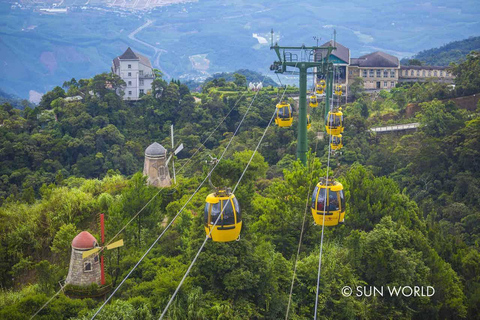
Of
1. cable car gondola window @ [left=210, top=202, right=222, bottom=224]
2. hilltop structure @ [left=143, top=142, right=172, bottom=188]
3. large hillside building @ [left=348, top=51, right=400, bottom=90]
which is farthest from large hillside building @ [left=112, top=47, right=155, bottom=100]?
cable car gondola window @ [left=210, top=202, right=222, bottom=224]

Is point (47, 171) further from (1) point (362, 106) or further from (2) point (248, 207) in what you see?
(2) point (248, 207)

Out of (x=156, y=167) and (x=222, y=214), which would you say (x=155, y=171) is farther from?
(x=222, y=214)

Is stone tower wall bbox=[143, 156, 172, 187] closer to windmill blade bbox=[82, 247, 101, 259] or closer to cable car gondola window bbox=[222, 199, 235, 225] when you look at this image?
windmill blade bbox=[82, 247, 101, 259]

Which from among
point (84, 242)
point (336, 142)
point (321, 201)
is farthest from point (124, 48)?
point (321, 201)

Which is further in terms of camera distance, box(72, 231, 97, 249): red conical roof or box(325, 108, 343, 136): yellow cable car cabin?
box(325, 108, 343, 136): yellow cable car cabin

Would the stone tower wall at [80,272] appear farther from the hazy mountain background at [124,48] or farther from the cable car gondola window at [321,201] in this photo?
the hazy mountain background at [124,48]

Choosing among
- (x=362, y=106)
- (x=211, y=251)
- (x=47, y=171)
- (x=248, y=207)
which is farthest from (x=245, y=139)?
(x=211, y=251)
